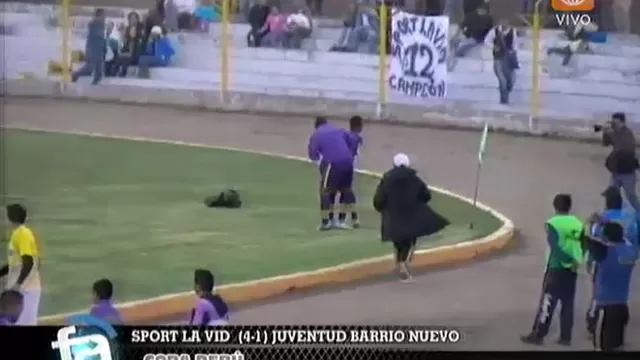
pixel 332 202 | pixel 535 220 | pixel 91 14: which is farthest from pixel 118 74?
pixel 535 220

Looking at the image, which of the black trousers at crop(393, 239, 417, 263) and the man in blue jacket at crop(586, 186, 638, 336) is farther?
the black trousers at crop(393, 239, 417, 263)

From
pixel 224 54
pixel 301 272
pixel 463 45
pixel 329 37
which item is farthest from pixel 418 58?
pixel 301 272

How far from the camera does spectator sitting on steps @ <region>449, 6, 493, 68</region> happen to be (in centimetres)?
1242

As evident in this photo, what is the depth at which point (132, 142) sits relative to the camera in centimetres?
1243

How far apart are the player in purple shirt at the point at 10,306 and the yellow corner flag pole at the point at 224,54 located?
74.6 inches

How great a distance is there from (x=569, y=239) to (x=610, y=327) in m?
0.44

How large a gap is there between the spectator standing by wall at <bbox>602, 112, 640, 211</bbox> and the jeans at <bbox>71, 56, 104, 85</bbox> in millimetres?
2410

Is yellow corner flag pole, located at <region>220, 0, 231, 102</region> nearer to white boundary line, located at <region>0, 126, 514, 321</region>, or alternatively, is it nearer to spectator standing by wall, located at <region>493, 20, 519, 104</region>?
white boundary line, located at <region>0, 126, 514, 321</region>

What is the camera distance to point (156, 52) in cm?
1284

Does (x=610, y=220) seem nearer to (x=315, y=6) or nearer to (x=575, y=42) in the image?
(x=575, y=42)

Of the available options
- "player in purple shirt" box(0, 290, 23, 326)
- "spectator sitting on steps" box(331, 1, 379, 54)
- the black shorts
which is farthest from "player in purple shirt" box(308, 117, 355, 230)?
"player in purple shirt" box(0, 290, 23, 326)

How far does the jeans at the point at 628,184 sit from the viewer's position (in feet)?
39.4

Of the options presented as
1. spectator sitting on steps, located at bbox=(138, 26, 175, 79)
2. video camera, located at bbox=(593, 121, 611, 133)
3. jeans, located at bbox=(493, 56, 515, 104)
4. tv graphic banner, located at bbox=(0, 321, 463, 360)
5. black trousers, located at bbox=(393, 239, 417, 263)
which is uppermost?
spectator sitting on steps, located at bbox=(138, 26, 175, 79)

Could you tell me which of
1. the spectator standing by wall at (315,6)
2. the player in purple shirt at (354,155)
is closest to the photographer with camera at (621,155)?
the player in purple shirt at (354,155)
